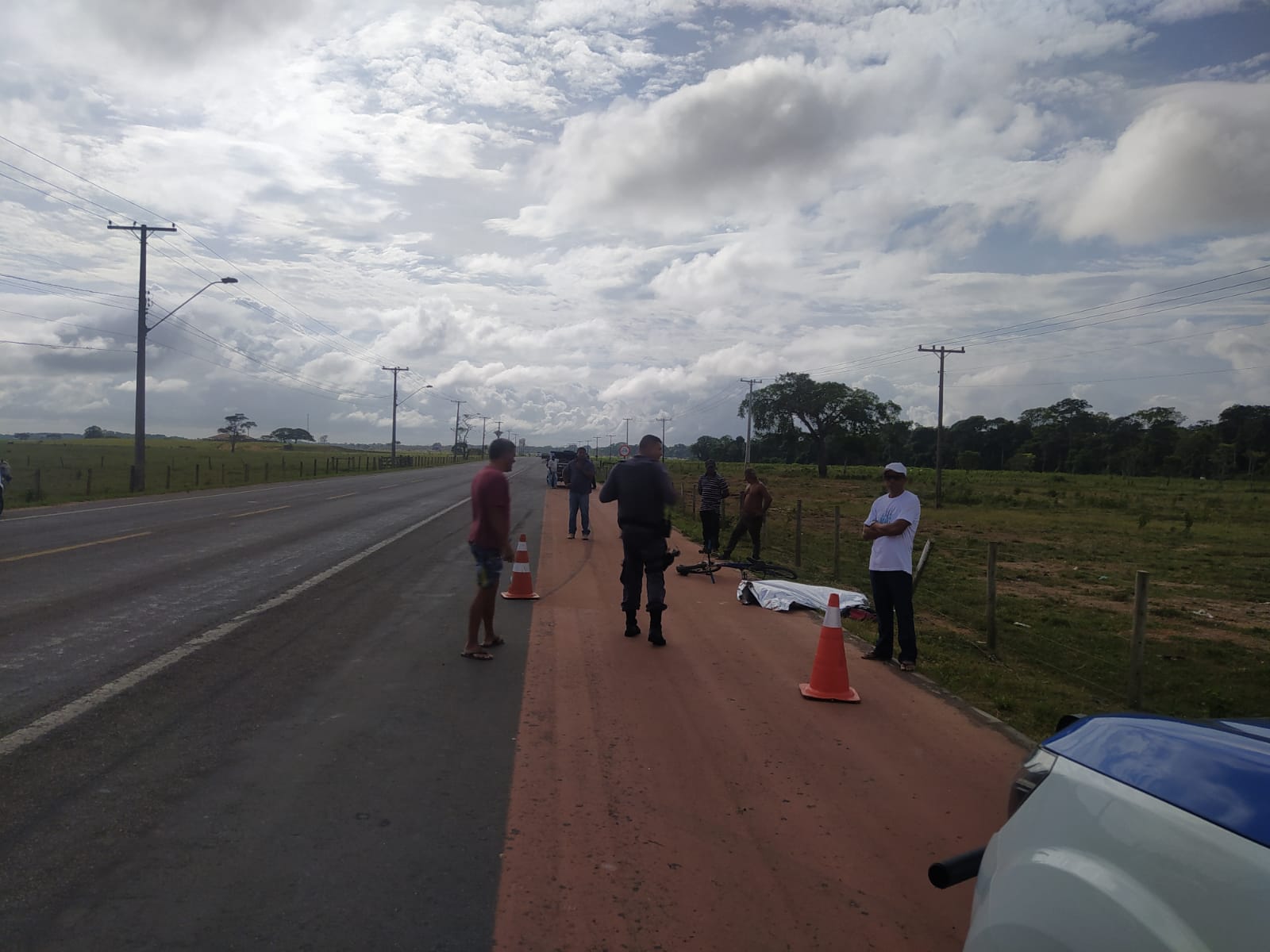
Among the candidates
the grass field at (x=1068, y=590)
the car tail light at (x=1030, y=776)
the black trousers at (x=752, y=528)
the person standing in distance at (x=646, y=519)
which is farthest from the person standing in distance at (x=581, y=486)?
the car tail light at (x=1030, y=776)

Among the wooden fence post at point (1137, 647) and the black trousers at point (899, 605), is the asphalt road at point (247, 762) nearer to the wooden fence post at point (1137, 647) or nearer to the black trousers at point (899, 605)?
the black trousers at point (899, 605)

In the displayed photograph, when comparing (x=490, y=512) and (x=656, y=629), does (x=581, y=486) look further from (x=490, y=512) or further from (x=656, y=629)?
(x=490, y=512)

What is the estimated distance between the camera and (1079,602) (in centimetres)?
1486

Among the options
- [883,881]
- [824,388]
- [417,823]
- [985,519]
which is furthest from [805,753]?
[824,388]

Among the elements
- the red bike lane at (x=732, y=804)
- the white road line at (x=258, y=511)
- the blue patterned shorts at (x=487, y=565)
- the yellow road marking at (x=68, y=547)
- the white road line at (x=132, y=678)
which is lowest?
the red bike lane at (x=732, y=804)

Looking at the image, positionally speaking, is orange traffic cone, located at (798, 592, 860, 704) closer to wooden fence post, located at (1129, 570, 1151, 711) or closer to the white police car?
wooden fence post, located at (1129, 570, 1151, 711)

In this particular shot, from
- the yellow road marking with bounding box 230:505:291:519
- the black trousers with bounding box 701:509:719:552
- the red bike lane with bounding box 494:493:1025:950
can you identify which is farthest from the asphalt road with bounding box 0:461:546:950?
the yellow road marking with bounding box 230:505:291:519

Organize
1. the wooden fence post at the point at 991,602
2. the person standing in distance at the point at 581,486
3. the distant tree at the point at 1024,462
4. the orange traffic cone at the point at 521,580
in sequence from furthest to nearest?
the distant tree at the point at 1024,462, the person standing in distance at the point at 581,486, the orange traffic cone at the point at 521,580, the wooden fence post at the point at 991,602

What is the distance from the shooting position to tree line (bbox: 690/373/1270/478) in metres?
88.1

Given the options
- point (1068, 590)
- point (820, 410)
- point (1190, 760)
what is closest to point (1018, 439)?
point (820, 410)

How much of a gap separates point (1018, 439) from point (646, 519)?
128552 millimetres

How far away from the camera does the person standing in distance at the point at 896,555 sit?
762 cm

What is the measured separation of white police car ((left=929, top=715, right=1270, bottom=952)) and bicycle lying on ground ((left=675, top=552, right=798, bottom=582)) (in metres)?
10.5

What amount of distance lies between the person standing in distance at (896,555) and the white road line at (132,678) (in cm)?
558
